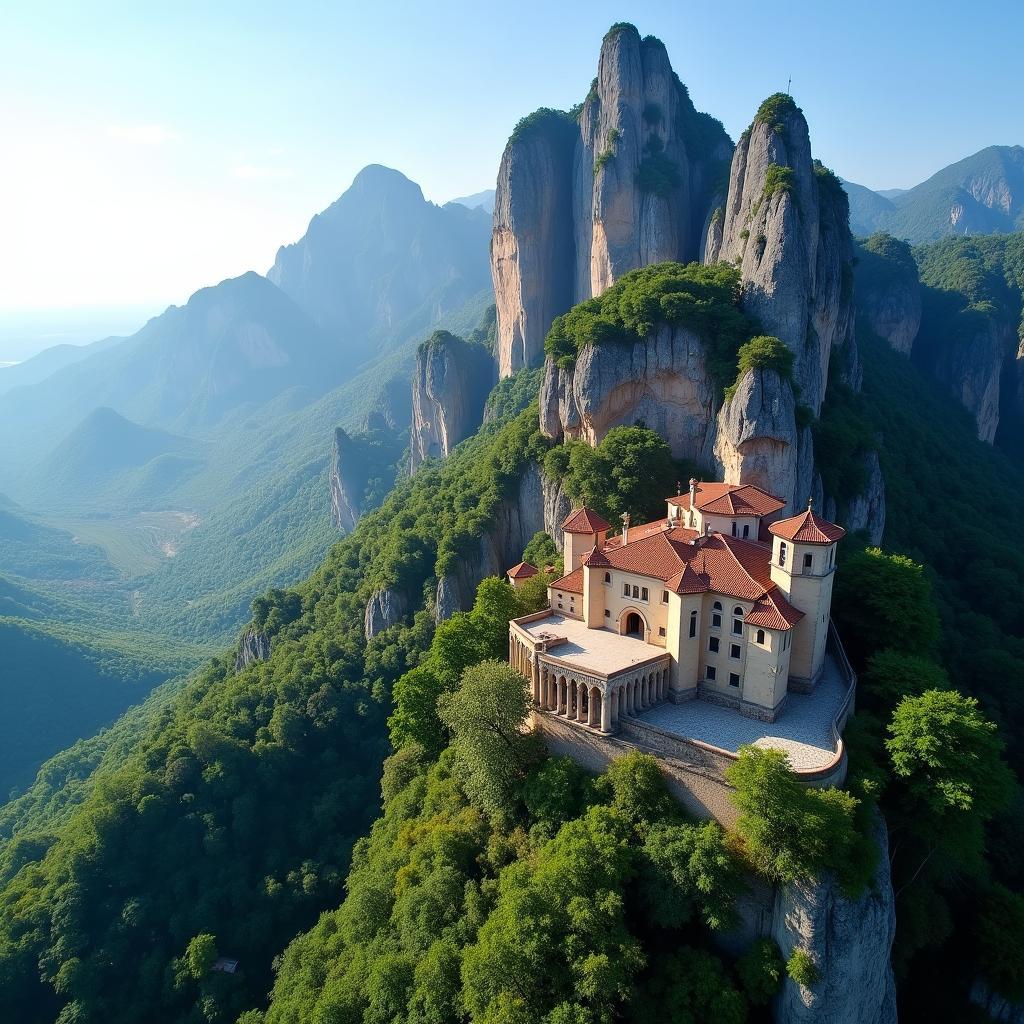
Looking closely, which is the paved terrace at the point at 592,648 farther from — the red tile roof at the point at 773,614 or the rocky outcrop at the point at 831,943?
the rocky outcrop at the point at 831,943

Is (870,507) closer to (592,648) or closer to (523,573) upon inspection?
(523,573)

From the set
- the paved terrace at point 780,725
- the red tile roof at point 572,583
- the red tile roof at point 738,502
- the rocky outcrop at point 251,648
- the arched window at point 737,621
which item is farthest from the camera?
the rocky outcrop at point 251,648

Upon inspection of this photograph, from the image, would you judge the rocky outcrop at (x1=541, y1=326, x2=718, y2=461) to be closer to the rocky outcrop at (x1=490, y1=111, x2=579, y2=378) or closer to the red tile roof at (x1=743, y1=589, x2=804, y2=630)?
the red tile roof at (x1=743, y1=589, x2=804, y2=630)

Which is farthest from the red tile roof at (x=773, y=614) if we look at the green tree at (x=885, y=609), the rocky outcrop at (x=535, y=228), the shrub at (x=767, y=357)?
the rocky outcrop at (x=535, y=228)

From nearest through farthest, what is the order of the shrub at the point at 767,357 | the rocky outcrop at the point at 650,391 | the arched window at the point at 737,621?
the arched window at the point at 737,621 → the shrub at the point at 767,357 → the rocky outcrop at the point at 650,391

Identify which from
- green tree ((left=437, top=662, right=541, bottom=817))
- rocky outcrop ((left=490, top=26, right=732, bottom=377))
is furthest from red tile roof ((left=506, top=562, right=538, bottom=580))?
rocky outcrop ((left=490, top=26, right=732, bottom=377))
